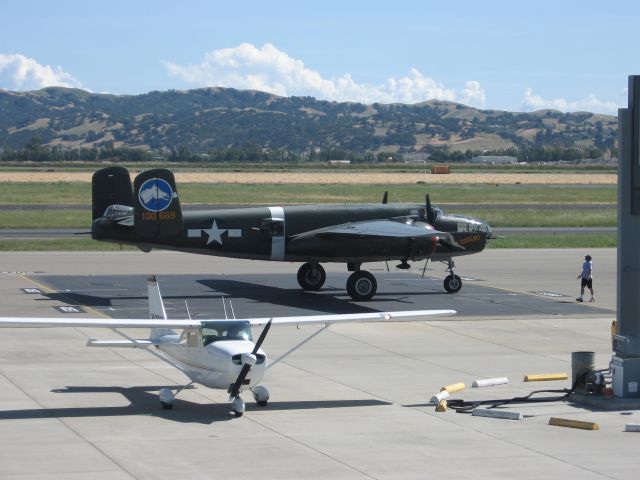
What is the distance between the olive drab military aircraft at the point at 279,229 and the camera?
32.6 metres

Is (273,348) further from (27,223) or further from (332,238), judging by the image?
(27,223)

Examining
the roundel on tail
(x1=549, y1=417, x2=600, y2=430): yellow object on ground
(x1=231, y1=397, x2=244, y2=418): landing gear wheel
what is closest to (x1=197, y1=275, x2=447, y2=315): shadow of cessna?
the roundel on tail

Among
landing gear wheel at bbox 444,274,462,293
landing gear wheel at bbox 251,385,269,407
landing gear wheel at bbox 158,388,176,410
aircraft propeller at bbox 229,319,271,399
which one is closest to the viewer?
aircraft propeller at bbox 229,319,271,399

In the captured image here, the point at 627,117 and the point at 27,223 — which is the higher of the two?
the point at 627,117

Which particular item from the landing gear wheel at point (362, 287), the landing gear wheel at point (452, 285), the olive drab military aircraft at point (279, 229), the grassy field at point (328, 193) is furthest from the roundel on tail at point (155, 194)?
the grassy field at point (328, 193)

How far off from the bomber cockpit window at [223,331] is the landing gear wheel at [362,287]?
622 inches

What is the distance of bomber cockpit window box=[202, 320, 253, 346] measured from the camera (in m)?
18.1

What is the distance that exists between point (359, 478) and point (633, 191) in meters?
8.19

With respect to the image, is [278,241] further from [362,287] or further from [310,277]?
[362,287]

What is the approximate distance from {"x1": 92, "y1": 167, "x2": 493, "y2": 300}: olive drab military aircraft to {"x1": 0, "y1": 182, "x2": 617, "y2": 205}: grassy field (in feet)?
157

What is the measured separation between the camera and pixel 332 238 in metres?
34.0

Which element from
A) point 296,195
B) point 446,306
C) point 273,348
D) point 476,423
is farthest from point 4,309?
point 296,195

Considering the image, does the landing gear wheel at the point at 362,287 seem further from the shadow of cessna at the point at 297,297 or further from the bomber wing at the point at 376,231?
the bomber wing at the point at 376,231

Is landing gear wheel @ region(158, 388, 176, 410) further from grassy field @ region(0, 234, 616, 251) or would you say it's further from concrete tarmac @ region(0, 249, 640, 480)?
grassy field @ region(0, 234, 616, 251)
